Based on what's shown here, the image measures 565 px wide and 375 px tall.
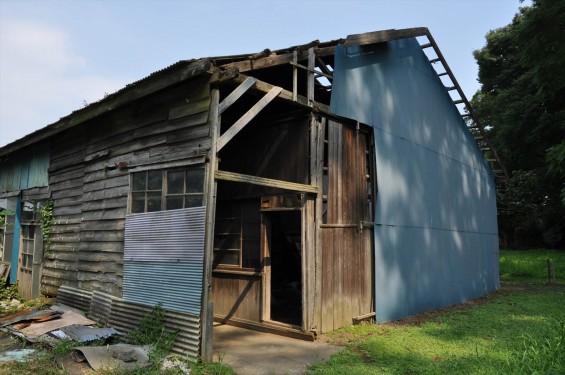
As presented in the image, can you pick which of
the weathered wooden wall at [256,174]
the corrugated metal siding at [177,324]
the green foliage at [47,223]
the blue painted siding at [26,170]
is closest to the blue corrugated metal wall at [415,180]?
the weathered wooden wall at [256,174]

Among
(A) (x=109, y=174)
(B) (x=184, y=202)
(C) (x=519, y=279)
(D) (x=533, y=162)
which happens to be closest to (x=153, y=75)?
(B) (x=184, y=202)

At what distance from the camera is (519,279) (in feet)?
61.2

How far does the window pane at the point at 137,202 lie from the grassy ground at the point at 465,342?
12.8 feet

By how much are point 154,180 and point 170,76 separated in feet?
5.91

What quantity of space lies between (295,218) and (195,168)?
482 centimetres

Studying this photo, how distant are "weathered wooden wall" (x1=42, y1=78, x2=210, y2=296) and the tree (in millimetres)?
10104

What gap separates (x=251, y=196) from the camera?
8797 millimetres

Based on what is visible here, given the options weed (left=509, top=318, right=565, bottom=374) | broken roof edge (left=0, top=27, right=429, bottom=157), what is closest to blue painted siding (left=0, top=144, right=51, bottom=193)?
broken roof edge (left=0, top=27, right=429, bottom=157)

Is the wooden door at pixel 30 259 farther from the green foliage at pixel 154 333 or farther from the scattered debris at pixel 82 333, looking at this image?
the green foliage at pixel 154 333

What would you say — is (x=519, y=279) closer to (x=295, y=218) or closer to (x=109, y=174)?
(x=295, y=218)

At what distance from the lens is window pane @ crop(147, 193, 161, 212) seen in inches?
279

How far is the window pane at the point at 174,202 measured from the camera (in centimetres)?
670

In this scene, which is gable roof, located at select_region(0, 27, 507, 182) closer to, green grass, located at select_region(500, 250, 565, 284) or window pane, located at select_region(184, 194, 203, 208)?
window pane, located at select_region(184, 194, 203, 208)

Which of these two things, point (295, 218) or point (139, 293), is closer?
point (139, 293)
